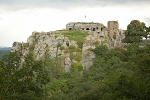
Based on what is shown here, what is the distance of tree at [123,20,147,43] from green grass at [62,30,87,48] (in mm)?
9968

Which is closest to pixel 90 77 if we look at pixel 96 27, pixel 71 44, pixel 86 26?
pixel 71 44

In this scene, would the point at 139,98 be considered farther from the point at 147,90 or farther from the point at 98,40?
the point at 98,40

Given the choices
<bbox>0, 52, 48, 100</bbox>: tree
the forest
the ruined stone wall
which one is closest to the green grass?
the forest

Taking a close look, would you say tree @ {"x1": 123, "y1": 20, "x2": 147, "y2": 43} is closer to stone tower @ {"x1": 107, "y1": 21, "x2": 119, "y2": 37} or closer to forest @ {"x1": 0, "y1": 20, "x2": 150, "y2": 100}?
forest @ {"x1": 0, "y1": 20, "x2": 150, "y2": 100}

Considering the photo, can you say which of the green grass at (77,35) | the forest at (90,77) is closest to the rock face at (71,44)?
the green grass at (77,35)

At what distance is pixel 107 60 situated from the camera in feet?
228

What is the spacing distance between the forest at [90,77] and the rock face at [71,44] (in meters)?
1.63

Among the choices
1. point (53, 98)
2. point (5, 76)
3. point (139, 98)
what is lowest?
point (53, 98)

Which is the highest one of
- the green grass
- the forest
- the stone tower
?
the stone tower

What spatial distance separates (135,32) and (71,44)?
14.5 m

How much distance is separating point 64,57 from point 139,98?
4402 centimetres

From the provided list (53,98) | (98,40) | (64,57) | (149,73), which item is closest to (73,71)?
(64,57)

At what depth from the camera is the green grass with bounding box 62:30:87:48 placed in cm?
7685

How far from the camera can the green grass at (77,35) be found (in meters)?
76.8
